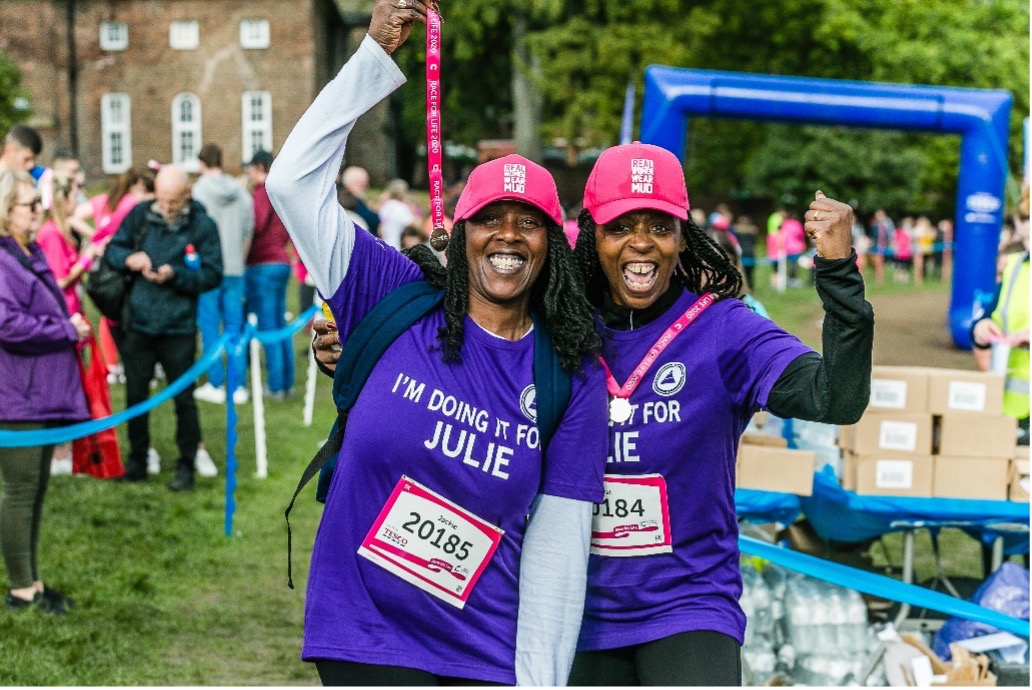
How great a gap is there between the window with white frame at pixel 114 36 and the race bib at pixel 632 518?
4591cm

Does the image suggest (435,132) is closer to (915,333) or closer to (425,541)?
(425,541)

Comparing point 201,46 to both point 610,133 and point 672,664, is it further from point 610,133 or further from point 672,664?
point 672,664

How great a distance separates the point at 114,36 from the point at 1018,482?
4484 centimetres

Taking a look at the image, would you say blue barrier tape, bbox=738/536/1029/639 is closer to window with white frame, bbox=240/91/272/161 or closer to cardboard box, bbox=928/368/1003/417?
cardboard box, bbox=928/368/1003/417

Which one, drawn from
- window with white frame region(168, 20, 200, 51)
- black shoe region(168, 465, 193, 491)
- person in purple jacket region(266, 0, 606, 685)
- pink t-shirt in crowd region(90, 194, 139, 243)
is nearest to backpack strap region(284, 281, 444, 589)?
person in purple jacket region(266, 0, 606, 685)

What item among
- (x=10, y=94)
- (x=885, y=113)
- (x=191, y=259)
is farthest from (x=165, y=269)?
(x=10, y=94)

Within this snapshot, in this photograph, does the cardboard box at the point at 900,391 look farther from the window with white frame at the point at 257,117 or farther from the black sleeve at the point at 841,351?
the window with white frame at the point at 257,117

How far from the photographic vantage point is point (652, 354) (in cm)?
306

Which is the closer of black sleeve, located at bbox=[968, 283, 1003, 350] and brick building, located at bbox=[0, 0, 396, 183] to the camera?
black sleeve, located at bbox=[968, 283, 1003, 350]

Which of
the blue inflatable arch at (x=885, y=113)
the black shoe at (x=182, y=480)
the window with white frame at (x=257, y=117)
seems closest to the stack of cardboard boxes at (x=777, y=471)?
the black shoe at (x=182, y=480)

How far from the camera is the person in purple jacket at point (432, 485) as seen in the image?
275 cm

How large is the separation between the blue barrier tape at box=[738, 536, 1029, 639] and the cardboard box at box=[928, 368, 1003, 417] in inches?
40.3

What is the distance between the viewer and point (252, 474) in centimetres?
902

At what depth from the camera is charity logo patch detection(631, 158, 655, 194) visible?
10.2 feet
